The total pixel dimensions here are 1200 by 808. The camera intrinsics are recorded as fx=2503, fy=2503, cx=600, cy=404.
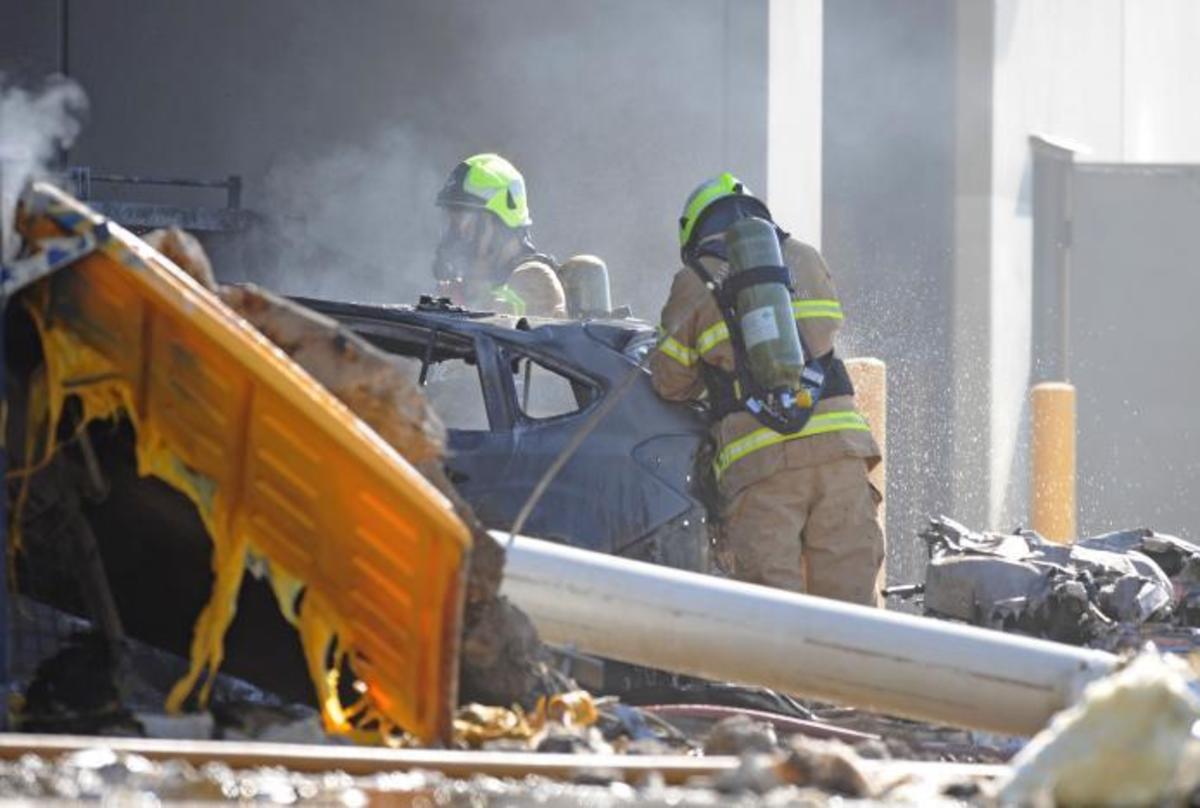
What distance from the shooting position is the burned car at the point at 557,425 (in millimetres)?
7699

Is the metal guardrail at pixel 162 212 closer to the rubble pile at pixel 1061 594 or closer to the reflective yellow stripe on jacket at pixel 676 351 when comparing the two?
the reflective yellow stripe on jacket at pixel 676 351

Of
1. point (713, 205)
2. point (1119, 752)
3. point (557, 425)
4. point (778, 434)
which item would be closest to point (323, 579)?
point (1119, 752)

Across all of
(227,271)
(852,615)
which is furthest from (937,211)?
(852,615)

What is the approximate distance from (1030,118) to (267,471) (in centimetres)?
1183

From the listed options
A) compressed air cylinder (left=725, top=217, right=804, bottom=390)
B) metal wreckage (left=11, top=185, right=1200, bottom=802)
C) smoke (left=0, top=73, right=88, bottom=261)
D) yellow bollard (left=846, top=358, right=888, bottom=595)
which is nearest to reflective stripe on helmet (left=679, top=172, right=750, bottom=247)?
compressed air cylinder (left=725, top=217, right=804, bottom=390)

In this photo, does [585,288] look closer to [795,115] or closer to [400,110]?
[795,115]

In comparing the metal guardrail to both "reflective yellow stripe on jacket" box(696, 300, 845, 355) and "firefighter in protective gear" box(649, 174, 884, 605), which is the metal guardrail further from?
"reflective yellow stripe on jacket" box(696, 300, 845, 355)

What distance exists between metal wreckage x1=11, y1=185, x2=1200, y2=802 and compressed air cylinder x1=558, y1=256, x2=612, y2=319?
143 inches

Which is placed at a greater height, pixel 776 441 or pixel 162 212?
pixel 162 212

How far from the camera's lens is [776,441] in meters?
8.15

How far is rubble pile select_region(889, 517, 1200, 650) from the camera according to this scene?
338 inches

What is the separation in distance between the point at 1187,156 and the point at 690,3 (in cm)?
783

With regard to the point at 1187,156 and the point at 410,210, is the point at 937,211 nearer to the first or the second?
the point at 410,210

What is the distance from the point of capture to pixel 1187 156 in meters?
21.1
